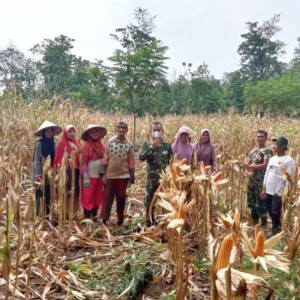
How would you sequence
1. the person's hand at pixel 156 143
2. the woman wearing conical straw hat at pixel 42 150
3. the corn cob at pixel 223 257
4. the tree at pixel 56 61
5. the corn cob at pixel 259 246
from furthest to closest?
1. the tree at pixel 56 61
2. the person's hand at pixel 156 143
3. the woman wearing conical straw hat at pixel 42 150
4. the corn cob at pixel 259 246
5. the corn cob at pixel 223 257

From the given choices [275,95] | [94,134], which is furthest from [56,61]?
[94,134]

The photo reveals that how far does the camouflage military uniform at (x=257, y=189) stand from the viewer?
402 cm

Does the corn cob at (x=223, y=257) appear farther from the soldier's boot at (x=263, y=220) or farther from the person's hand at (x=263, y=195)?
the soldier's boot at (x=263, y=220)

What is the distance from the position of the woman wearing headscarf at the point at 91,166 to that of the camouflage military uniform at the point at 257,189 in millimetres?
1725

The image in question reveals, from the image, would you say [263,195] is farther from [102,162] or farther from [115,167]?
[102,162]

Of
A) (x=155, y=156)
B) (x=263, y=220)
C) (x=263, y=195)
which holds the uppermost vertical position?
(x=155, y=156)

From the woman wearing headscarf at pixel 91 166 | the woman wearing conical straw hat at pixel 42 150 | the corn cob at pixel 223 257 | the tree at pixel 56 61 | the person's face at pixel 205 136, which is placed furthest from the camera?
the tree at pixel 56 61

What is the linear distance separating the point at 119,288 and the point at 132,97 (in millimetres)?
5907

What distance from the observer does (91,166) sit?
397 centimetres

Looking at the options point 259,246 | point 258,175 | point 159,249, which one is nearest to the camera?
point 259,246

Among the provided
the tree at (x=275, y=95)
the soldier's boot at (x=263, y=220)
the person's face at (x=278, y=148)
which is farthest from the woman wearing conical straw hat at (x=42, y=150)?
the tree at (x=275, y=95)

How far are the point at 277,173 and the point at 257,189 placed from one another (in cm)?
57

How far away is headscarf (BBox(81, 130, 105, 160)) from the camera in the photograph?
3.94 meters

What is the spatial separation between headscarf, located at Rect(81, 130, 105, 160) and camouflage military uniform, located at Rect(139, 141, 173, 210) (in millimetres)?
476
